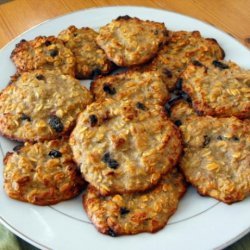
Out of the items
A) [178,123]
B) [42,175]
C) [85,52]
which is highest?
[85,52]

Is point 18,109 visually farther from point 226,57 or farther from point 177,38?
point 226,57

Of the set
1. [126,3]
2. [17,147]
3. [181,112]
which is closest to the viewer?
[17,147]

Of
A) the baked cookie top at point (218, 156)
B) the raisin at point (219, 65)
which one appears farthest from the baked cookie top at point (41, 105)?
the raisin at point (219, 65)

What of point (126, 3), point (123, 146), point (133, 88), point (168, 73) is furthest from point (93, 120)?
point (126, 3)

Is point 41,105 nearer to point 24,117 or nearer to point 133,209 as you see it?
point 24,117

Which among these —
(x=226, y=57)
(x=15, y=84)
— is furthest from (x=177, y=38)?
(x=15, y=84)

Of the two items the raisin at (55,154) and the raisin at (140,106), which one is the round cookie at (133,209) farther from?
the raisin at (140,106)
